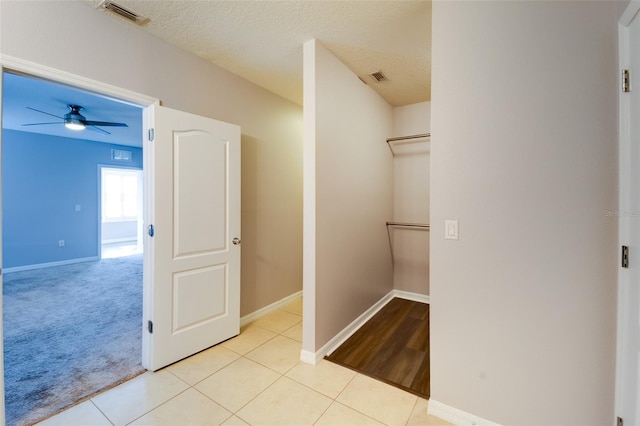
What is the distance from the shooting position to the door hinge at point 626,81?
117cm

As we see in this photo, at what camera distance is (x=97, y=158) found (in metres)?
5.98

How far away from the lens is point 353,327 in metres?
2.76

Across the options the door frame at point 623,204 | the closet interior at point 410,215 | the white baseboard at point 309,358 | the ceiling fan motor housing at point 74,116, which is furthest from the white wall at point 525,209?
the ceiling fan motor housing at point 74,116

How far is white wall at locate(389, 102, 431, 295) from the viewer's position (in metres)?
3.55

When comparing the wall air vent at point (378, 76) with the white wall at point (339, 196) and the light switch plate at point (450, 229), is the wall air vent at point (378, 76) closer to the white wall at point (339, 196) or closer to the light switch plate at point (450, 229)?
the white wall at point (339, 196)

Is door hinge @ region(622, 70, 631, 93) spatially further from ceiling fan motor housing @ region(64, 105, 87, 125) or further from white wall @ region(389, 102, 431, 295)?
ceiling fan motor housing @ region(64, 105, 87, 125)

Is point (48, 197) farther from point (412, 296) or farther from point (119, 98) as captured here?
point (412, 296)

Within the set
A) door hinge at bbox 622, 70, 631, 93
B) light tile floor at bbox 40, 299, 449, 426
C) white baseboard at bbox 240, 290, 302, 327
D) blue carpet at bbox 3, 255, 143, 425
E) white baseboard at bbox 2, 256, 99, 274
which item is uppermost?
door hinge at bbox 622, 70, 631, 93

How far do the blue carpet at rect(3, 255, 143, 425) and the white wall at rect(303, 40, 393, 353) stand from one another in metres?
1.60

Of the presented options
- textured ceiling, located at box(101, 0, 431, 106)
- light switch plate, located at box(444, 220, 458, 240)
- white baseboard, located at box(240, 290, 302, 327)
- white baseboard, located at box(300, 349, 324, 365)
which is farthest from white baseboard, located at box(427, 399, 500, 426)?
textured ceiling, located at box(101, 0, 431, 106)

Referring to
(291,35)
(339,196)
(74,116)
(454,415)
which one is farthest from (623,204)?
(74,116)

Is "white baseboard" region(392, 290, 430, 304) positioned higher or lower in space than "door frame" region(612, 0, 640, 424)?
lower

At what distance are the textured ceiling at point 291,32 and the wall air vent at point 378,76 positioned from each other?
45 mm

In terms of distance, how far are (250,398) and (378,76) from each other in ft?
10.0
